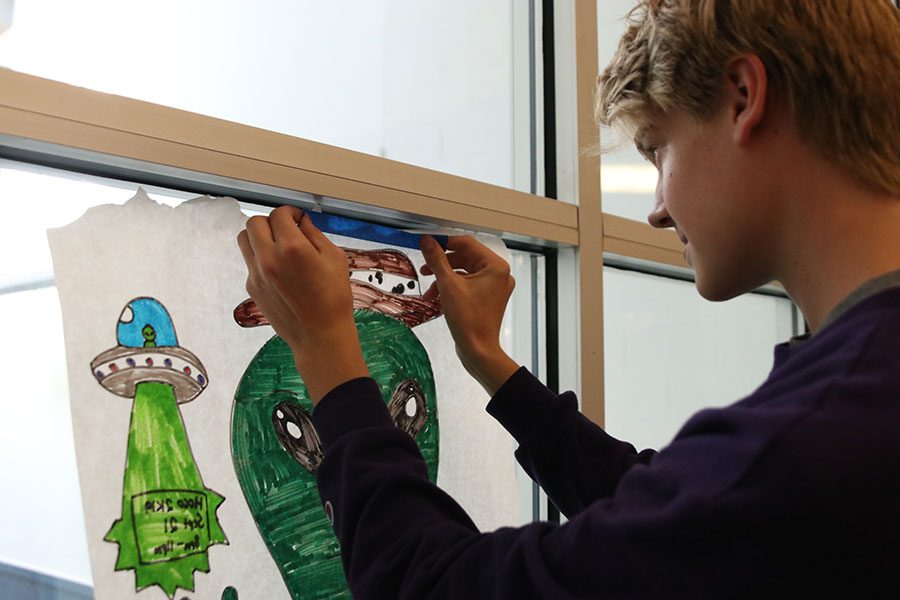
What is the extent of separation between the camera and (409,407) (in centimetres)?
84

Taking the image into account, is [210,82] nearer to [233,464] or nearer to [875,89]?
[233,464]

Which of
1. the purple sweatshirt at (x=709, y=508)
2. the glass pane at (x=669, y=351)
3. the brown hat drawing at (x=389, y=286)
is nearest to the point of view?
the purple sweatshirt at (x=709, y=508)

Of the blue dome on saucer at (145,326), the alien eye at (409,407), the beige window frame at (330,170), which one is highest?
the beige window frame at (330,170)

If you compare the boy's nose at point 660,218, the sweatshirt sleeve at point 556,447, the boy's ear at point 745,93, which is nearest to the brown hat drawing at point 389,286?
the sweatshirt sleeve at point 556,447

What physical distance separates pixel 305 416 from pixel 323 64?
0.35m

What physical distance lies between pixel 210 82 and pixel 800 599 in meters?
0.62

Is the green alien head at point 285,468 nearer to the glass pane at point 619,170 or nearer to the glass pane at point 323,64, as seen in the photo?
Result: the glass pane at point 323,64

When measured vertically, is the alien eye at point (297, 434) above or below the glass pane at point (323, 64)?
below

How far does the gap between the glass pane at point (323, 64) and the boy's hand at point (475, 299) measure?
5.8 inches

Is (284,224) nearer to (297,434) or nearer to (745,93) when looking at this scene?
(297,434)

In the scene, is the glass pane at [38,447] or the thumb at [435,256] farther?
the thumb at [435,256]

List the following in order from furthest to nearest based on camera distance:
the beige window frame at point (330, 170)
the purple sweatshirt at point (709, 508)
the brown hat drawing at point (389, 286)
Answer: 1. the brown hat drawing at point (389, 286)
2. the beige window frame at point (330, 170)
3. the purple sweatshirt at point (709, 508)

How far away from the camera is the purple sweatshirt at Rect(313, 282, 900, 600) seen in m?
0.46

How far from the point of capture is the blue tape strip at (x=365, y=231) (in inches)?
30.2
